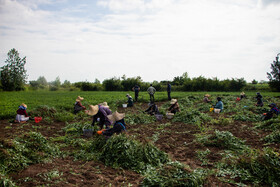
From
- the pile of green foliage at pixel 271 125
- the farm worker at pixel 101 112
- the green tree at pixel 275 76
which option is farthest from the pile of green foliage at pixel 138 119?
the green tree at pixel 275 76

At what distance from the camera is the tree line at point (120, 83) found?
34.8 meters

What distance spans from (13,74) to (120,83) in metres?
27.4

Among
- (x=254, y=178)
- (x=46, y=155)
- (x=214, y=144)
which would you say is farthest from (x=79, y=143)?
(x=254, y=178)

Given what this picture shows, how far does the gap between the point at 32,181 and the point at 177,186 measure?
3.09 metres

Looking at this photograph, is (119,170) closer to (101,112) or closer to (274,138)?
(101,112)

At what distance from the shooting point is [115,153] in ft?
18.4

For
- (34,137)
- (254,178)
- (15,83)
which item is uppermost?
(15,83)

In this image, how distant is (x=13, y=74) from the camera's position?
49.5 metres

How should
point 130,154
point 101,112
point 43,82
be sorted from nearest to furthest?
point 130,154
point 101,112
point 43,82

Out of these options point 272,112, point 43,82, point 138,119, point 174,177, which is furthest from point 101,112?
point 43,82

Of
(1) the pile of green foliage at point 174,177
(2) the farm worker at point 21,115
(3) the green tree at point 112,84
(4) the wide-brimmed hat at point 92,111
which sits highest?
(3) the green tree at point 112,84

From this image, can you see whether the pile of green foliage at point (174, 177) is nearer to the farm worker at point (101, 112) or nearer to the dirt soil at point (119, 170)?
the dirt soil at point (119, 170)

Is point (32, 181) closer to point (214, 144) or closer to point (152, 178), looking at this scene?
point (152, 178)

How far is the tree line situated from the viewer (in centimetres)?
3484
